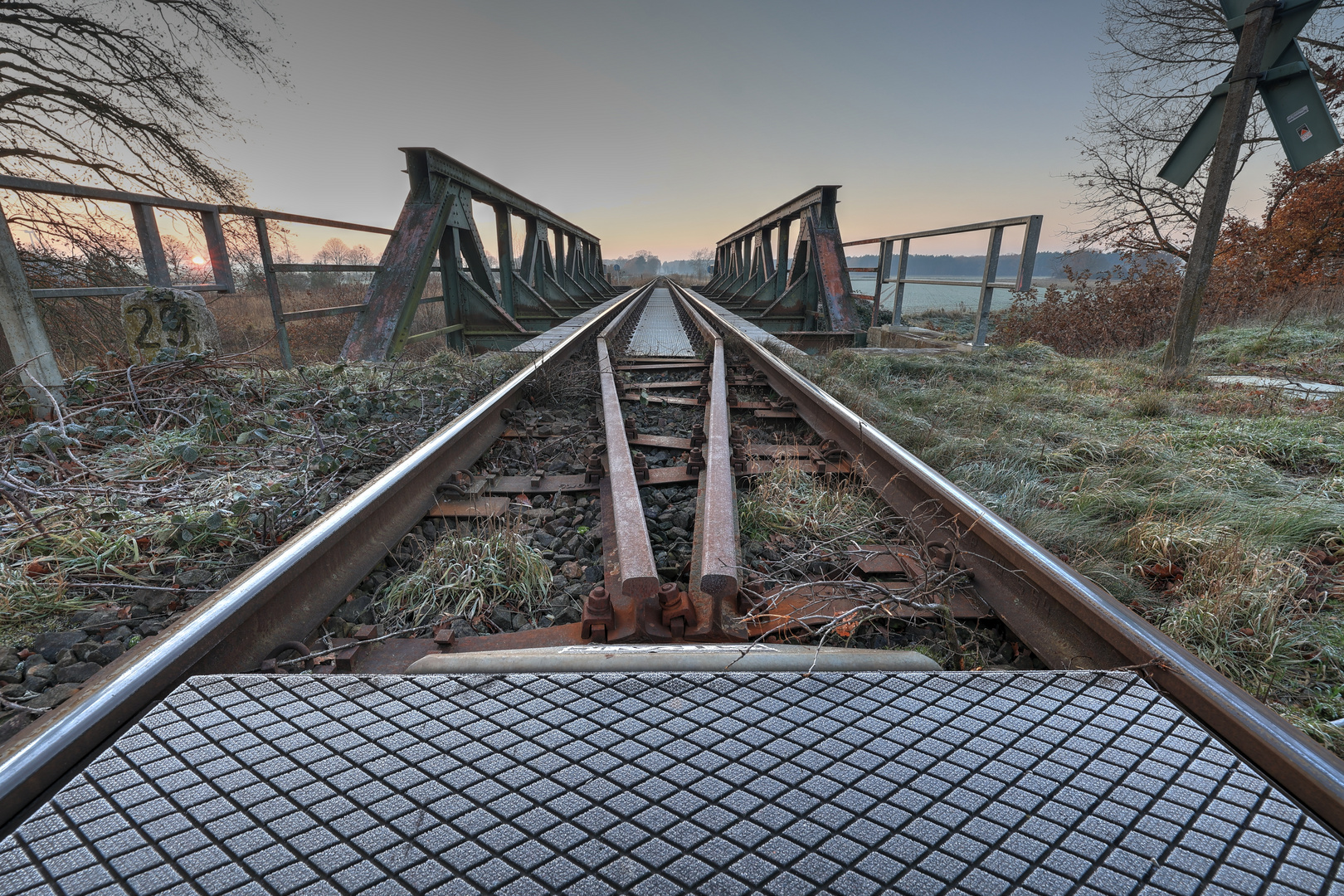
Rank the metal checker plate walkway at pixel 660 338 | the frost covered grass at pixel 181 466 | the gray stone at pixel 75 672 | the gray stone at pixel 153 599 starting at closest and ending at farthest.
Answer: the gray stone at pixel 75 672 < the gray stone at pixel 153 599 < the frost covered grass at pixel 181 466 < the metal checker plate walkway at pixel 660 338

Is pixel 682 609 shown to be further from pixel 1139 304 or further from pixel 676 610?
pixel 1139 304

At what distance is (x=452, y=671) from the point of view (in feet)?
4.00

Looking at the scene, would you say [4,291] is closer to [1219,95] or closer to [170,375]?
[170,375]

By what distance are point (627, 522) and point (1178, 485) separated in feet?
8.34

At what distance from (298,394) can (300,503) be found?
2.05m

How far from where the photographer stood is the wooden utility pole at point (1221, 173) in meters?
4.27

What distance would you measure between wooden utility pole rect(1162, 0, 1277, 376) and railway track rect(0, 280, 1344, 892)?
3.90 meters

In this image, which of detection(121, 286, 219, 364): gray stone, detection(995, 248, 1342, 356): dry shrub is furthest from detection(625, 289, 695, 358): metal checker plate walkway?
detection(995, 248, 1342, 356): dry shrub

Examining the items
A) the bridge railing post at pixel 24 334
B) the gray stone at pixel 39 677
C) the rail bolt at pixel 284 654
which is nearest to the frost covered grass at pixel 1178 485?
the rail bolt at pixel 284 654

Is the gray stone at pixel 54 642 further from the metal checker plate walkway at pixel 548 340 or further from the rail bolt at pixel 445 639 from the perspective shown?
the metal checker plate walkway at pixel 548 340

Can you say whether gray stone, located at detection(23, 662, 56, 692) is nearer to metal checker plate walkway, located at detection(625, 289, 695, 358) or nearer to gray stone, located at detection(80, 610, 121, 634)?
gray stone, located at detection(80, 610, 121, 634)

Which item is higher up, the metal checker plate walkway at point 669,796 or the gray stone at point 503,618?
the metal checker plate walkway at point 669,796

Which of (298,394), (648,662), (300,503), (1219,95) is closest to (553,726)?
(648,662)

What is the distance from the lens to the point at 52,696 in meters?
1.38
